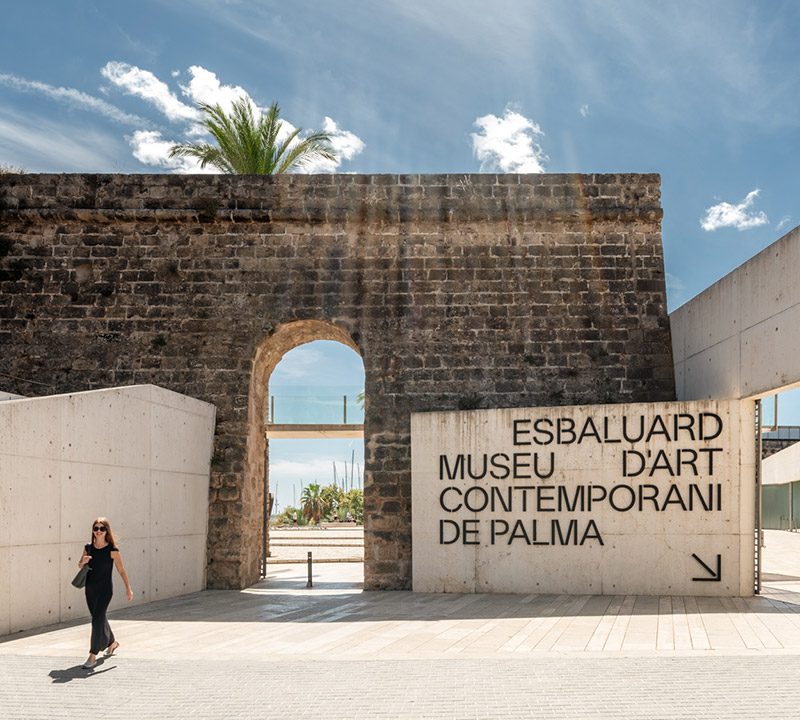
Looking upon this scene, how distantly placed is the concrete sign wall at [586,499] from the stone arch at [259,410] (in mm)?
3017

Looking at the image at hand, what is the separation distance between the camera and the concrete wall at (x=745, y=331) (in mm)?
10930

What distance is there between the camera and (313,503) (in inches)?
1988

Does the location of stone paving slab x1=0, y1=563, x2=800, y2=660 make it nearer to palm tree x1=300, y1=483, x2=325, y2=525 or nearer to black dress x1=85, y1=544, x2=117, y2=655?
black dress x1=85, y1=544, x2=117, y2=655

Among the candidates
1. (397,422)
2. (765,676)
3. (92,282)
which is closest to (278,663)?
(765,676)

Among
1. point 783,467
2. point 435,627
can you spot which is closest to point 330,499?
point 783,467

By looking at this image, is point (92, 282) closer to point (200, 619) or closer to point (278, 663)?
point (200, 619)

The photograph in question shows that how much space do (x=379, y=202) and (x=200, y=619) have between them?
782 cm

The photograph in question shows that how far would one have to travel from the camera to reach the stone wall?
14.5m

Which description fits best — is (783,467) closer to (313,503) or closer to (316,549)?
(316,549)

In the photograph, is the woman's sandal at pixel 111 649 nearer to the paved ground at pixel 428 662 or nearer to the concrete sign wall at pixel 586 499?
the paved ground at pixel 428 662

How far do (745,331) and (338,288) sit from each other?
6587mm

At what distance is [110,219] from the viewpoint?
15117mm

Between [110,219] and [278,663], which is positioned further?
[110,219]

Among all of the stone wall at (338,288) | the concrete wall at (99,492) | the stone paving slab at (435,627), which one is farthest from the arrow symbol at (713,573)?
the concrete wall at (99,492)
